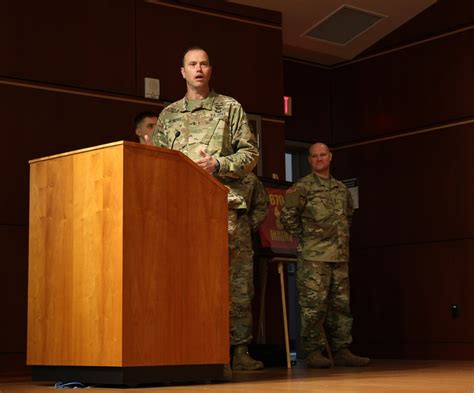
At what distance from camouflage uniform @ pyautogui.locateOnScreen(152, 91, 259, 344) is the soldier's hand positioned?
0.15 meters

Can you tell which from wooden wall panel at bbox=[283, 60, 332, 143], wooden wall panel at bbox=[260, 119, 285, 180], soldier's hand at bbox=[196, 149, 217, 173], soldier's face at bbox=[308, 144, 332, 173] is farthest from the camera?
wooden wall panel at bbox=[283, 60, 332, 143]

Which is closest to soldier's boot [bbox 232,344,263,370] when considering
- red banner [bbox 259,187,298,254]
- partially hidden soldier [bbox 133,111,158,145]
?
red banner [bbox 259,187,298,254]

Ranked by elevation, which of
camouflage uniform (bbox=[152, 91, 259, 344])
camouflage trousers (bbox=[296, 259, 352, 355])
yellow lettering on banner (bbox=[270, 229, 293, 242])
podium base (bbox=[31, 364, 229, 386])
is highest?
camouflage uniform (bbox=[152, 91, 259, 344])

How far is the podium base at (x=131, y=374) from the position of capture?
10.9 ft

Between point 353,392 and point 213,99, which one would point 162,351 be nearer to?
point 353,392

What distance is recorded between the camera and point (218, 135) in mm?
4086

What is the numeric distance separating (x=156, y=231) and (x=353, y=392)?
957 mm

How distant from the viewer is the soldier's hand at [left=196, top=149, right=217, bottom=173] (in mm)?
3783

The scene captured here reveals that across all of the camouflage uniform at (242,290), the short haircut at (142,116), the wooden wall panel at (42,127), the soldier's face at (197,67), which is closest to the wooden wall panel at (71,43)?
the wooden wall panel at (42,127)

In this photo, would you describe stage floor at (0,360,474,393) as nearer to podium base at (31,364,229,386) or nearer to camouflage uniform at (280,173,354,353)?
podium base at (31,364,229,386)

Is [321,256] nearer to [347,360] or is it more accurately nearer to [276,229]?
[276,229]

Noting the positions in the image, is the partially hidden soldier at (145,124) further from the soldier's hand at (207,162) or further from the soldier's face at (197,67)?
the soldier's hand at (207,162)

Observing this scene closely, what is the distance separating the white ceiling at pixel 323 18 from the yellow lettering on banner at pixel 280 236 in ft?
5.58

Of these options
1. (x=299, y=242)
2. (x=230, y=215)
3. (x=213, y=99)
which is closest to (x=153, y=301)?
(x=230, y=215)
